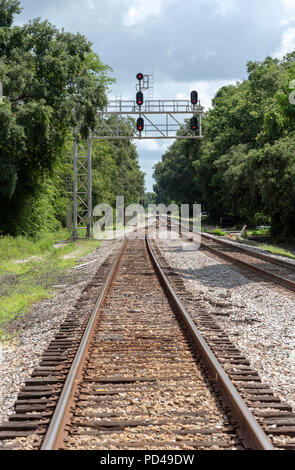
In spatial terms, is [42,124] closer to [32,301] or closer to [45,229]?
[45,229]

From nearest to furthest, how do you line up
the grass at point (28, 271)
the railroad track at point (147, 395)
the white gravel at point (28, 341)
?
Answer: the railroad track at point (147, 395) < the white gravel at point (28, 341) < the grass at point (28, 271)

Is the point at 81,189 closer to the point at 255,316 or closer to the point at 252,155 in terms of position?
the point at 252,155

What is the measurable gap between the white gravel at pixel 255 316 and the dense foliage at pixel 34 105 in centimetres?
1043

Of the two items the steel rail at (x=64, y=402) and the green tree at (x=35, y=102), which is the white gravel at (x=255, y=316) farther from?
the green tree at (x=35, y=102)

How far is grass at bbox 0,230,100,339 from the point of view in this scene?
1136 centimetres

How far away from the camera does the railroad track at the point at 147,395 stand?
4.36m

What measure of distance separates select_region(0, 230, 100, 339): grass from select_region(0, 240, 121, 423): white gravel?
37 centimetres

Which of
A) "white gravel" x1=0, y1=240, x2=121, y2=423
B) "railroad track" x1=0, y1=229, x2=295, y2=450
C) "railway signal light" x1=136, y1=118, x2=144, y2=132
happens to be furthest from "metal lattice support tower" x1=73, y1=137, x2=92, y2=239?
"railroad track" x1=0, y1=229, x2=295, y2=450

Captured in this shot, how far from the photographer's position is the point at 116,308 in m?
9.99

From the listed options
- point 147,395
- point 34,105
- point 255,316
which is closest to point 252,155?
point 34,105

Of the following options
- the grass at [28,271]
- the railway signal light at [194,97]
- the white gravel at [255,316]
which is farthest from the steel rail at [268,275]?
the railway signal light at [194,97]

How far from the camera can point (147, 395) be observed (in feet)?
17.5

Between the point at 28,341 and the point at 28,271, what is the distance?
8.12 meters
